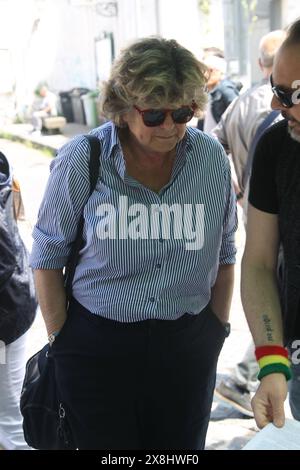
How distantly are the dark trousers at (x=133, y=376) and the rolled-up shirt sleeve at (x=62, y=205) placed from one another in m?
0.18

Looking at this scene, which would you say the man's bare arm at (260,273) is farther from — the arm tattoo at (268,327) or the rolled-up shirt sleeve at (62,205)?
the rolled-up shirt sleeve at (62,205)

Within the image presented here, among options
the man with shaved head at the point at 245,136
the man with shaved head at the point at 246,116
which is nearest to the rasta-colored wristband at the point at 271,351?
the man with shaved head at the point at 245,136

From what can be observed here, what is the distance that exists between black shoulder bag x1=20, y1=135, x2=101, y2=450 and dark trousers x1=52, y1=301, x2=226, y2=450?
50 mm

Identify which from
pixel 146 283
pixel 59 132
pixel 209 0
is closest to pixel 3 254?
pixel 146 283

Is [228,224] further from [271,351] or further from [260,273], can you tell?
[271,351]

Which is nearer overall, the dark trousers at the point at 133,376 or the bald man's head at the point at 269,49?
the dark trousers at the point at 133,376

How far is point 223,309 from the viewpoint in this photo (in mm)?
2074

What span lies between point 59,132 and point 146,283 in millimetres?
13837

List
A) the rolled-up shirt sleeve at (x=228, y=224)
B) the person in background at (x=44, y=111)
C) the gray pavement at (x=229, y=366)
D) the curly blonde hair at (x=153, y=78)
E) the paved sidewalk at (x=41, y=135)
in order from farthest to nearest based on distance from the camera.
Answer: the person in background at (x=44, y=111) → the paved sidewalk at (x=41, y=135) → the gray pavement at (x=229, y=366) → the rolled-up shirt sleeve at (x=228, y=224) → the curly blonde hair at (x=153, y=78)

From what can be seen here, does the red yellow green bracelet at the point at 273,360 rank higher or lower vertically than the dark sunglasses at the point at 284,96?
lower

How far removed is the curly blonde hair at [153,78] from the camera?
1713 mm

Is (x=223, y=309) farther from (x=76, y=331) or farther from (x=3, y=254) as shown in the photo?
(x=3, y=254)

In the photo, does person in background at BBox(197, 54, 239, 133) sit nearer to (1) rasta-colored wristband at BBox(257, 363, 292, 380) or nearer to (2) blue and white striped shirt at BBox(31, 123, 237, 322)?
(2) blue and white striped shirt at BBox(31, 123, 237, 322)

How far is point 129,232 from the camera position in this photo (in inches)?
70.2
